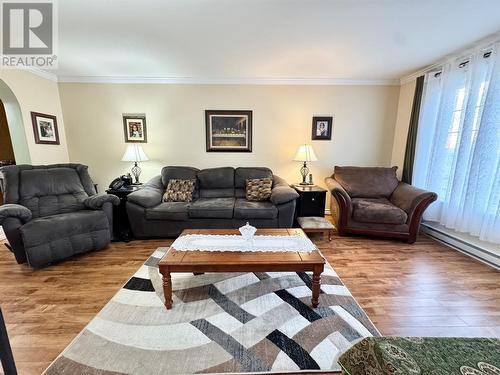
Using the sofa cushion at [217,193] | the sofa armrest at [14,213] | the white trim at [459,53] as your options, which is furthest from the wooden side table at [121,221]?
the white trim at [459,53]

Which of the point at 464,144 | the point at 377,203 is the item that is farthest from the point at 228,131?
the point at 464,144

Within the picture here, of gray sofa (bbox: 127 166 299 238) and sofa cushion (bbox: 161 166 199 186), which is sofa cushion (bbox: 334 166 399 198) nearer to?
gray sofa (bbox: 127 166 299 238)

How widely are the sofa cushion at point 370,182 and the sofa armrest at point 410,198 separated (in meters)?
0.13

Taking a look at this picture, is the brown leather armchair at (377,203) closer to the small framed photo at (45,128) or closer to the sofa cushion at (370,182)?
the sofa cushion at (370,182)

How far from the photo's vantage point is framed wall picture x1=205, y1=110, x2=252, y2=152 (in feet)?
12.2

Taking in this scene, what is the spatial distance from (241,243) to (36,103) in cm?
379

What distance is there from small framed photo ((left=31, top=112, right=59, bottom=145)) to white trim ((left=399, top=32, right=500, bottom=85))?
5.73 meters

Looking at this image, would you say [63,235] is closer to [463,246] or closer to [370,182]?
[370,182]

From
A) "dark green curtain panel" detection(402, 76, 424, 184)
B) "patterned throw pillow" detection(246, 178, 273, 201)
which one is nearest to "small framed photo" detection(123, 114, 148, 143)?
"patterned throw pillow" detection(246, 178, 273, 201)

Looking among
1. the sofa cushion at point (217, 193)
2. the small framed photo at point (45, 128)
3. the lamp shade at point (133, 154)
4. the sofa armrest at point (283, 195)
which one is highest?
the small framed photo at point (45, 128)

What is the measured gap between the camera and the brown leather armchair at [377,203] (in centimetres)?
283

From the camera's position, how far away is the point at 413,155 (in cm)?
335

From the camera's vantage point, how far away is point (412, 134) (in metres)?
3.36

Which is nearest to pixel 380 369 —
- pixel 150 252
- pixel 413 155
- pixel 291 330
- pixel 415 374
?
pixel 415 374
